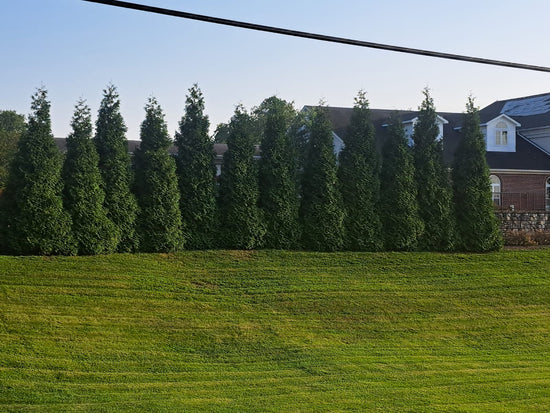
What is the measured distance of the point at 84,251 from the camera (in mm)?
15305

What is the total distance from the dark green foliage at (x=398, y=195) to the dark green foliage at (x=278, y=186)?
2.77 meters

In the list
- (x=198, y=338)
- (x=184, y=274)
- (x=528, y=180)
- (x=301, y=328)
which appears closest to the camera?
(x=198, y=338)

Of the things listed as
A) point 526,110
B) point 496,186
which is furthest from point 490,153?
point 526,110

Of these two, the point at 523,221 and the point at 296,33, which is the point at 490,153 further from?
the point at 296,33

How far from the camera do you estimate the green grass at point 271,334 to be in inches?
399

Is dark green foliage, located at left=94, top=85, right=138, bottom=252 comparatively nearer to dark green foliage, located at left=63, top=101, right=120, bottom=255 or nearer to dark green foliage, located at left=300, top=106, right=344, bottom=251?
dark green foliage, located at left=63, top=101, right=120, bottom=255

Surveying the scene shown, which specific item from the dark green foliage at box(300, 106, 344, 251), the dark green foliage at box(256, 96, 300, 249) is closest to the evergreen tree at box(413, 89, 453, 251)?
the dark green foliage at box(300, 106, 344, 251)

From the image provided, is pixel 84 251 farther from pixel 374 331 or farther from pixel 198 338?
pixel 374 331

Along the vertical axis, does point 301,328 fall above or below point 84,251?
below

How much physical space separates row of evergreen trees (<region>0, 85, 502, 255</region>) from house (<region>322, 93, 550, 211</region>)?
7.23m

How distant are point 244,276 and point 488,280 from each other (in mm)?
6667

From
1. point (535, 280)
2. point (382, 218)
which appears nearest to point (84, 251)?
point (382, 218)

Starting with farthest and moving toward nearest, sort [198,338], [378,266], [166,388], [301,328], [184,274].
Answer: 1. [378,266]
2. [184,274]
3. [301,328]
4. [198,338]
5. [166,388]

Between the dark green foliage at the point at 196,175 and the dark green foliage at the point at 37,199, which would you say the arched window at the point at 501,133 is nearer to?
the dark green foliage at the point at 196,175
